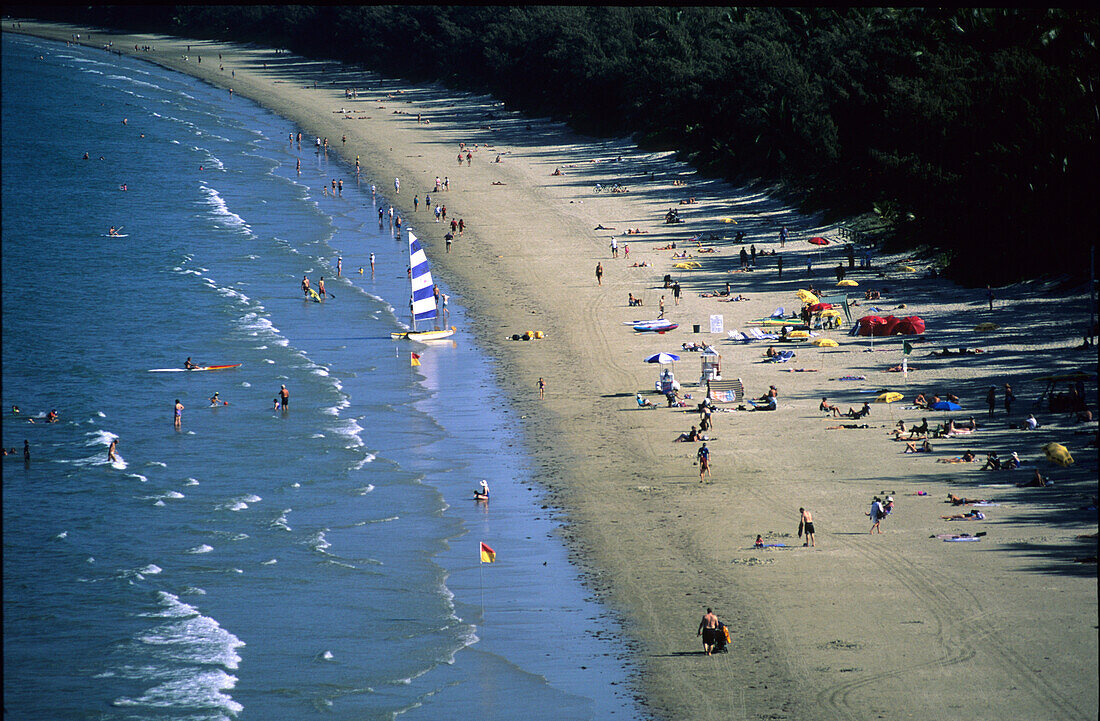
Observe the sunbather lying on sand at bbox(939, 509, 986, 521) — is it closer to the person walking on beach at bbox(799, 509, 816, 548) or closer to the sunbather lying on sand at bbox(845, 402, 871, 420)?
the person walking on beach at bbox(799, 509, 816, 548)

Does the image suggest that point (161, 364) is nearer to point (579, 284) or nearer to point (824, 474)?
point (579, 284)

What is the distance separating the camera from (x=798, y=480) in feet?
100

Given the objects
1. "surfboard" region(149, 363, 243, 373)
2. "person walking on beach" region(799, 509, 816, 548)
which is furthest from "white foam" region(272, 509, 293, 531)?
"surfboard" region(149, 363, 243, 373)

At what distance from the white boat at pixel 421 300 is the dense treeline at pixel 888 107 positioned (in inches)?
878

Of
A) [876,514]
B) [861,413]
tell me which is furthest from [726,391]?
[876,514]

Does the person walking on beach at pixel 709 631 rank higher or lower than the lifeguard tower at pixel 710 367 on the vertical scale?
lower

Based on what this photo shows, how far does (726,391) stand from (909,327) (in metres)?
8.67

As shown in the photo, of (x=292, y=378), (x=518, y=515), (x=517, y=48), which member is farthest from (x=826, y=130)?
(x=517, y=48)

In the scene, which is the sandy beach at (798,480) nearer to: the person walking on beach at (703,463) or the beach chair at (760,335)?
the person walking on beach at (703,463)

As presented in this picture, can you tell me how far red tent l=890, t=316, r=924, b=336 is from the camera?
42250mm

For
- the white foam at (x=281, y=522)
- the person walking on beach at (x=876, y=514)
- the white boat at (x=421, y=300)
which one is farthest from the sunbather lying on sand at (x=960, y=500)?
the white boat at (x=421, y=300)

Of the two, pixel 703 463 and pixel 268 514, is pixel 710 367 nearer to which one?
pixel 703 463

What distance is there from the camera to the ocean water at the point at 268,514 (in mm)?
21797

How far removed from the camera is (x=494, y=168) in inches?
3585
